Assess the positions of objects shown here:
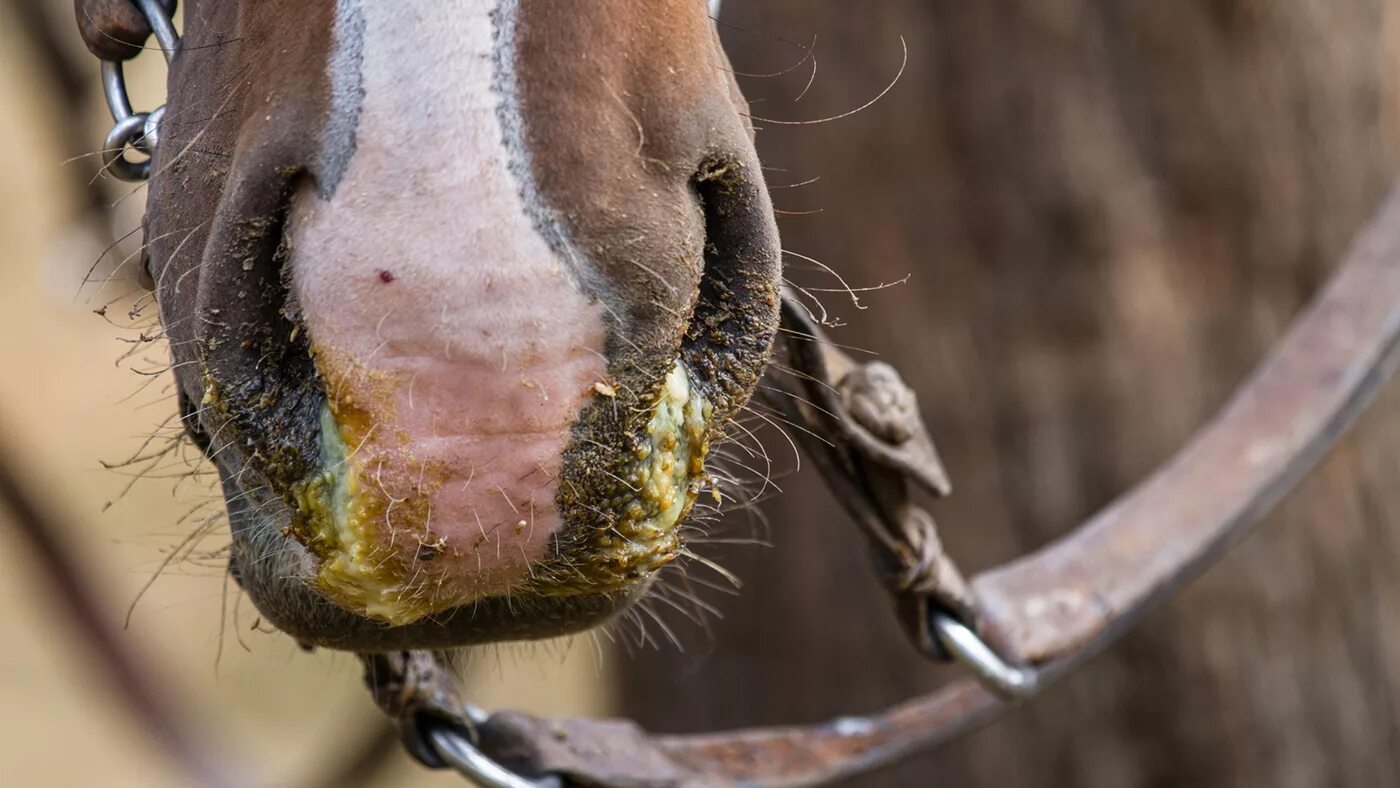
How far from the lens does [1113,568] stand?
101 cm

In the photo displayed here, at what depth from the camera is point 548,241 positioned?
446 mm

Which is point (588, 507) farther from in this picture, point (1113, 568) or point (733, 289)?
point (1113, 568)

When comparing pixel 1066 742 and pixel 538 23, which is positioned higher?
pixel 538 23

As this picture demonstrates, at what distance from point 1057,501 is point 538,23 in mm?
1140

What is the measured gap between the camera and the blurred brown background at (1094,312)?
1396 mm

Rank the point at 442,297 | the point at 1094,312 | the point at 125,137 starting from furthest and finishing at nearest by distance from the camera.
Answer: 1. the point at 1094,312
2. the point at 125,137
3. the point at 442,297

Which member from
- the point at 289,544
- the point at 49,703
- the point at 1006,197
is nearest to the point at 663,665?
the point at 1006,197

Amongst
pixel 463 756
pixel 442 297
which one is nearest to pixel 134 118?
pixel 442 297

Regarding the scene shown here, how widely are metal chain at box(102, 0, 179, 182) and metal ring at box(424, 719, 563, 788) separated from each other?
360 mm

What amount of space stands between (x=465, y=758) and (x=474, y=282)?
0.43 m

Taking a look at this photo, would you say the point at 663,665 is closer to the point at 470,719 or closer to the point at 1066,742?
the point at 1066,742

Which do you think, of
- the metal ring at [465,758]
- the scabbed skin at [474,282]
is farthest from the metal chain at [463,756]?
the scabbed skin at [474,282]

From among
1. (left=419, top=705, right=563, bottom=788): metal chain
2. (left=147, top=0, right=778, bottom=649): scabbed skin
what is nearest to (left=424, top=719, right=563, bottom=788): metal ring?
(left=419, top=705, right=563, bottom=788): metal chain

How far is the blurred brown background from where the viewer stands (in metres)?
1.40
